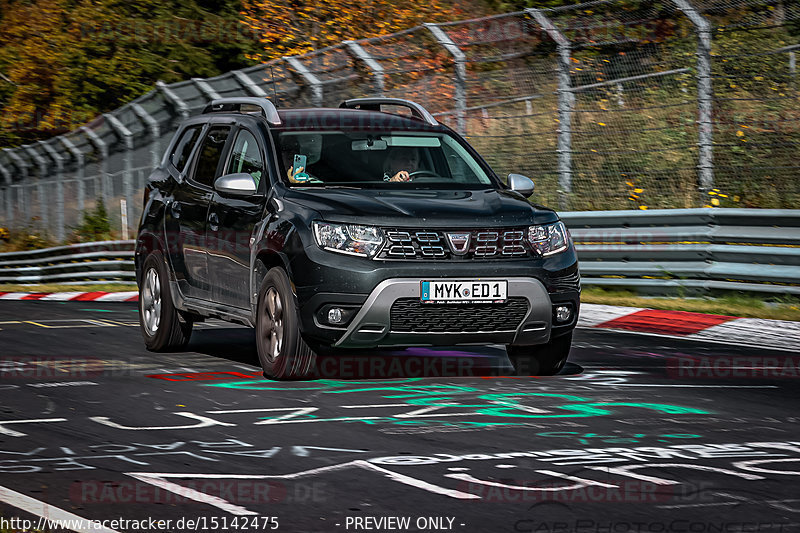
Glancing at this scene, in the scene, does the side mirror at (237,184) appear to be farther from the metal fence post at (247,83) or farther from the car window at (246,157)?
the metal fence post at (247,83)

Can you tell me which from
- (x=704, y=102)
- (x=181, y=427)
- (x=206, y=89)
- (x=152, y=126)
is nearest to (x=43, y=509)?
(x=181, y=427)

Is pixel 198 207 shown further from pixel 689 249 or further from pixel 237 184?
pixel 689 249

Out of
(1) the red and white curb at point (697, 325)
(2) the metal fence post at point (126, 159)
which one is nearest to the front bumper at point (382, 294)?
(1) the red and white curb at point (697, 325)

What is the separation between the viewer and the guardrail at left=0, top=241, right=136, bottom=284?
2570 centimetres

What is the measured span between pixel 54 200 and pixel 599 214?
22.3 metres

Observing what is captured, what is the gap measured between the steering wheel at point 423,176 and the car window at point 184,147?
2.08 meters

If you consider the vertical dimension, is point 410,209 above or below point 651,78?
below

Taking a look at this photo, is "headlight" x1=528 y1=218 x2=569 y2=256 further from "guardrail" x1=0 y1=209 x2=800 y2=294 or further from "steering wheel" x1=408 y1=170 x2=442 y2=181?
"guardrail" x1=0 y1=209 x2=800 y2=294

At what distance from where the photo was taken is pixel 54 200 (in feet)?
115

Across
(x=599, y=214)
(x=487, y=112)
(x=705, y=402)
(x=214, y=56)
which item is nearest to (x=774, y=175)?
(x=599, y=214)

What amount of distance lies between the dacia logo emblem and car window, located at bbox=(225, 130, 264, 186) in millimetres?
1594

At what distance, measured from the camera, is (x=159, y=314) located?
10.8 meters

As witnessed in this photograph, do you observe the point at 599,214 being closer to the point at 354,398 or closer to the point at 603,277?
the point at 603,277

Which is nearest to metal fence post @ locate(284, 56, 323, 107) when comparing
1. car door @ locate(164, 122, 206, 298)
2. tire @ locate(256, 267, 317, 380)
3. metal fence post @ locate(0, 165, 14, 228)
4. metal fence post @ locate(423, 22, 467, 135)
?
metal fence post @ locate(423, 22, 467, 135)
